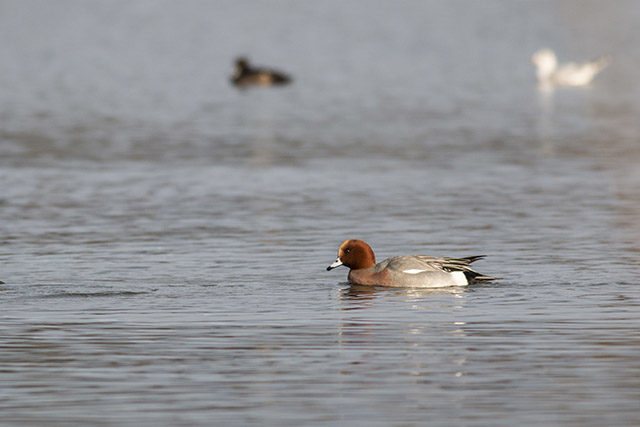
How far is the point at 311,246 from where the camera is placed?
18.6 m

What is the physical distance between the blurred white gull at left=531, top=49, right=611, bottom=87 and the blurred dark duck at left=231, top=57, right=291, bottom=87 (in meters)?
→ 7.98

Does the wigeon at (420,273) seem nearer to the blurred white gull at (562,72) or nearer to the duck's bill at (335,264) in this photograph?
the duck's bill at (335,264)

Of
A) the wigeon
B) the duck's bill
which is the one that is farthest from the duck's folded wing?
the duck's bill

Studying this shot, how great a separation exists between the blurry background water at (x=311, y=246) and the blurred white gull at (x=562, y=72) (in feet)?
1.59

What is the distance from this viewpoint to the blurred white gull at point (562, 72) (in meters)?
47.3

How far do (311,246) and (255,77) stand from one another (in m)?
31.1

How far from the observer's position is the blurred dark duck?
48844 mm

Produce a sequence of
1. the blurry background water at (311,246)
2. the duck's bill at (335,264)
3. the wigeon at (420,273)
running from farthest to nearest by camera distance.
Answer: the duck's bill at (335,264) < the wigeon at (420,273) < the blurry background water at (311,246)

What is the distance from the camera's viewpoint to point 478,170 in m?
27.1

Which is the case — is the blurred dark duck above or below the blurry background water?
above

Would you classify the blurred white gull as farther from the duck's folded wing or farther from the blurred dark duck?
the duck's folded wing

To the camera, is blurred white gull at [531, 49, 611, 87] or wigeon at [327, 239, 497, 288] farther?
blurred white gull at [531, 49, 611, 87]

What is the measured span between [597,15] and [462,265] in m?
63.2

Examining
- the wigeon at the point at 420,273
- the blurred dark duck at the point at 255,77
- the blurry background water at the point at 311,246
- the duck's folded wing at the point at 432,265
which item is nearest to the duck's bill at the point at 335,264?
the wigeon at the point at 420,273
